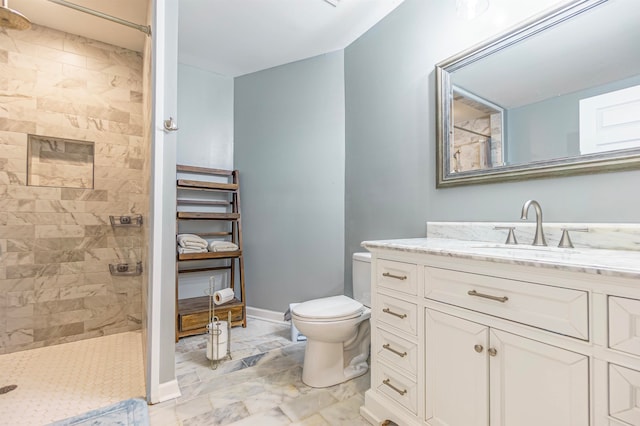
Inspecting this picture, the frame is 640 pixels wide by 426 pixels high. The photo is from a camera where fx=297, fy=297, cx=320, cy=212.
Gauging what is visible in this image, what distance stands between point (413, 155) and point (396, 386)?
1.32 m

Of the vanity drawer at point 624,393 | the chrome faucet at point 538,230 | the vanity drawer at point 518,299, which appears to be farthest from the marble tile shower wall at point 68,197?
the vanity drawer at point 624,393

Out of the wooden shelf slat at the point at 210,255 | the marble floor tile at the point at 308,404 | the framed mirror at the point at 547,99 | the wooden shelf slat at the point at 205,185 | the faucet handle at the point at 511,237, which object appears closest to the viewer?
the framed mirror at the point at 547,99

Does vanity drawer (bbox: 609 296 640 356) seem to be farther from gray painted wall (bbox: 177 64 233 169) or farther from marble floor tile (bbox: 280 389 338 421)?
gray painted wall (bbox: 177 64 233 169)

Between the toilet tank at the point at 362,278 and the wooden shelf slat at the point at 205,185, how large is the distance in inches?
56.3

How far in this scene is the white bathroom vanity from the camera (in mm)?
734

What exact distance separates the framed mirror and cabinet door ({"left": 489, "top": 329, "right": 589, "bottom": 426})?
0.79m

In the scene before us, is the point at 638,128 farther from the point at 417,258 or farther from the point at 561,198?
the point at 417,258

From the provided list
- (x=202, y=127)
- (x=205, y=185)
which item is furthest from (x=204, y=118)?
(x=205, y=185)

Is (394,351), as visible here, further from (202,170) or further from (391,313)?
(202,170)

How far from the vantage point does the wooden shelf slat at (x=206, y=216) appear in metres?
2.50

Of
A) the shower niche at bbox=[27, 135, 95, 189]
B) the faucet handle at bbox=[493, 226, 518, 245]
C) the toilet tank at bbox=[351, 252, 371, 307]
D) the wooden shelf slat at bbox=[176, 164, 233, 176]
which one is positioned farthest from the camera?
the wooden shelf slat at bbox=[176, 164, 233, 176]

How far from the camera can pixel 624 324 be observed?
0.71 metres

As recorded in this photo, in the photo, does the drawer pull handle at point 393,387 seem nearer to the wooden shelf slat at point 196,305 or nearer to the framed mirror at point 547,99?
the framed mirror at point 547,99

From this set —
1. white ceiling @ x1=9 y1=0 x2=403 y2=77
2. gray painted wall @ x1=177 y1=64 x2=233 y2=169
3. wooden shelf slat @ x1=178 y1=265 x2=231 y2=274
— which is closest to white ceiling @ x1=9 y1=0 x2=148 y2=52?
white ceiling @ x1=9 y1=0 x2=403 y2=77
